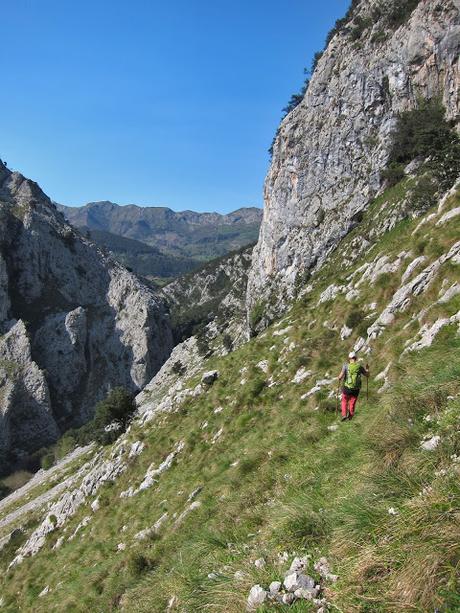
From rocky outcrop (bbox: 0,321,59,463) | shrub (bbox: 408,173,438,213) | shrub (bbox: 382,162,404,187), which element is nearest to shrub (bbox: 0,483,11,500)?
rocky outcrop (bbox: 0,321,59,463)

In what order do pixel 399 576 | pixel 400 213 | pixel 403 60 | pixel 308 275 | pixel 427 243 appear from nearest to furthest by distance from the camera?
pixel 399 576 < pixel 427 243 < pixel 400 213 < pixel 403 60 < pixel 308 275

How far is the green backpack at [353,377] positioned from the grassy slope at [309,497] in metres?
0.72

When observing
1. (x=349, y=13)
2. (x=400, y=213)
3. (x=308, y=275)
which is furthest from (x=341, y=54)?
(x=400, y=213)

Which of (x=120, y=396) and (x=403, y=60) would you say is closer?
(x=120, y=396)

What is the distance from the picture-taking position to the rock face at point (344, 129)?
234ft

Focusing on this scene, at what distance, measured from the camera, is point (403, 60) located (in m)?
76.1

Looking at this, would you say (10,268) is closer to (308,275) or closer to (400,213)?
(308,275)

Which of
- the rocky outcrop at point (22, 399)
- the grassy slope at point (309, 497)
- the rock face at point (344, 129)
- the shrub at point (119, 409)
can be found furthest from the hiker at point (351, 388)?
the rocky outcrop at point (22, 399)

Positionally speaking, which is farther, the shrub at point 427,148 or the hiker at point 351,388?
the shrub at point 427,148

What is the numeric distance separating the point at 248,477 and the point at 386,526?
8.80 m

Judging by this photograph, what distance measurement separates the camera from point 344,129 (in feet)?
286

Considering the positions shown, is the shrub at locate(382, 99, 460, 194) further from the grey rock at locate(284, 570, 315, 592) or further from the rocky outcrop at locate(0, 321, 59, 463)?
the rocky outcrop at locate(0, 321, 59, 463)

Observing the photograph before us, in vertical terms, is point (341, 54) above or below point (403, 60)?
above

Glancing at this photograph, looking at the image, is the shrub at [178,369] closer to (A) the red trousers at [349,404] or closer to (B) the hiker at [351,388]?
(A) the red trousers at [349,404]
